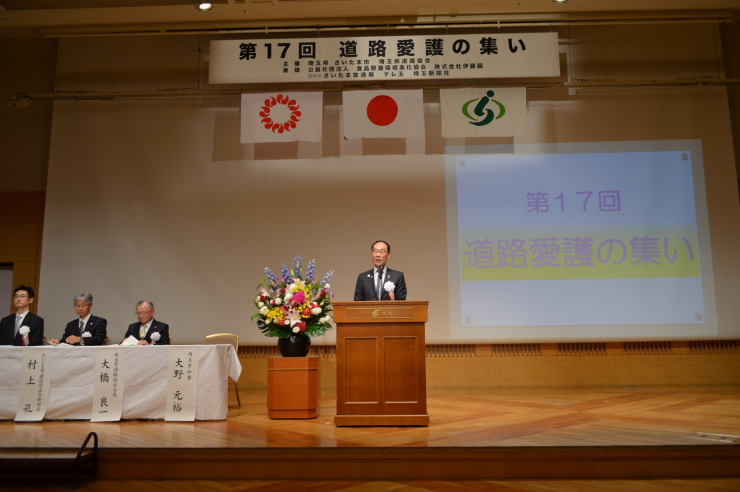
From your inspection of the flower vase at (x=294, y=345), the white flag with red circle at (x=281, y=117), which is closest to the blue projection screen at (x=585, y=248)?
the white flag with red circle at (x=281, y=117)

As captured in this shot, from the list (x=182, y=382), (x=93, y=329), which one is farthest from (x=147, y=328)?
(x=182, y=382)

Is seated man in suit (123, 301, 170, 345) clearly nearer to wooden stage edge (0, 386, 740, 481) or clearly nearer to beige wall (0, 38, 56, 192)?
wooden stage edge (0, 386, 740, 481)

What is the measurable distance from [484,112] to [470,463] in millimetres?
4050

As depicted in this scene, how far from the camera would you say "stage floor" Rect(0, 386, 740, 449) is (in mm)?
3262

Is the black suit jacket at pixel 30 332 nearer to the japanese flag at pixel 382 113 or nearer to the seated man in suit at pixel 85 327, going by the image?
the seated man in suit at pixel 85 327

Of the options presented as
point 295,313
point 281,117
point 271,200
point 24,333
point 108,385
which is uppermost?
point 281,117

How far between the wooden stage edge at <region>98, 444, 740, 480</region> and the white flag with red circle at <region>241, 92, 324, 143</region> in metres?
3.75

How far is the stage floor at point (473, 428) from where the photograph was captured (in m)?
3.26

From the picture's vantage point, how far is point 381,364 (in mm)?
3750

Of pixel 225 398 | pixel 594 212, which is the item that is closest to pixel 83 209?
pixel 225 398

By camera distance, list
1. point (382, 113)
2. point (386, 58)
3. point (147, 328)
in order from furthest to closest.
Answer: point (382, 113)
point (386, 58)
point (147, 328)

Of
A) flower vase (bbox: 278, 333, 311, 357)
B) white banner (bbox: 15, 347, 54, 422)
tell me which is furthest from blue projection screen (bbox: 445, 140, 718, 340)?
white banner (bbox: 15, 347, 54, 422)

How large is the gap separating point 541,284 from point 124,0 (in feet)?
17.5

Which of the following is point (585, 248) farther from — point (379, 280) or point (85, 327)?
point (85, 327)
